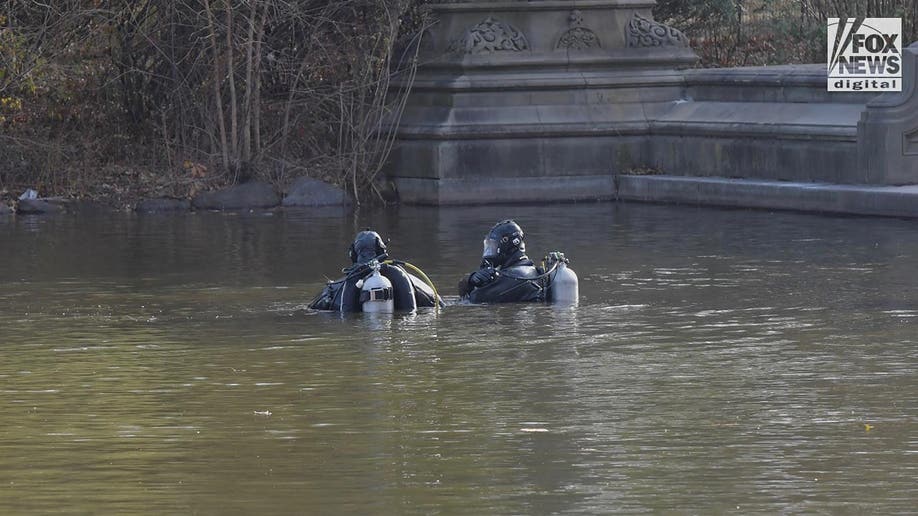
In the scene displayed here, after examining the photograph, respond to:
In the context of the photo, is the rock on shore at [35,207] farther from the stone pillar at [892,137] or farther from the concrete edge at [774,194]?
the stone pillar at [892,137]

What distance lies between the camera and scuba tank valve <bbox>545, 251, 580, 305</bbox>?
49.1ft

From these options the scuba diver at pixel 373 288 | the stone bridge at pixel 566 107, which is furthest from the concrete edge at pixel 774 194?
the scuba diver at pixel 373 288

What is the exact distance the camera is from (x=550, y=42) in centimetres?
2558

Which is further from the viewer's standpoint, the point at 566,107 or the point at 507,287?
the point at 566,107

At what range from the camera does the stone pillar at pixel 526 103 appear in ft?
82.6

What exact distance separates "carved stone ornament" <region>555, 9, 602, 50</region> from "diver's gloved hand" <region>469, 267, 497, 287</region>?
10.9m

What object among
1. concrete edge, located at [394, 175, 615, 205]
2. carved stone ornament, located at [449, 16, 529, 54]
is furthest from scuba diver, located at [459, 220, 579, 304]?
carved stone ornament, located at [449, 16, 529, 54]

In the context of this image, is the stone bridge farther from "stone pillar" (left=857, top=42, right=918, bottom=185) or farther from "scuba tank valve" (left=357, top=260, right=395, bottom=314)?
"scuba tank valve" (left=357, top=260, right=395, bottom=314)

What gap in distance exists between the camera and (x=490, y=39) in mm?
25312

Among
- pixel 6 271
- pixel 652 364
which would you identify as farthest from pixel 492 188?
pixel 652 364

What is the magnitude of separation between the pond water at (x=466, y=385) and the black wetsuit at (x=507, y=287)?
209mm

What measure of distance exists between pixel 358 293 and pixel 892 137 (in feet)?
31.7

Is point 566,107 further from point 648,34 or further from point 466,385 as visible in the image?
point 466,385

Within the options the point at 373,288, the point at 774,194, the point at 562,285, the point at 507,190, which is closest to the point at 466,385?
the point at 373,288
